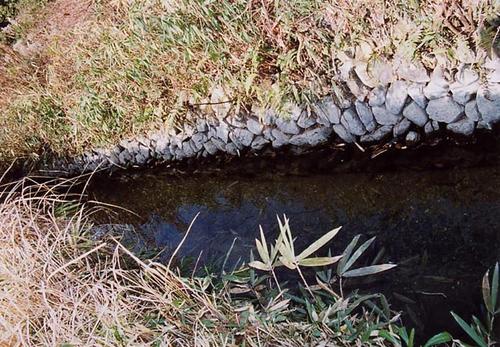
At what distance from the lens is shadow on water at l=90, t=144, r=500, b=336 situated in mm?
3098

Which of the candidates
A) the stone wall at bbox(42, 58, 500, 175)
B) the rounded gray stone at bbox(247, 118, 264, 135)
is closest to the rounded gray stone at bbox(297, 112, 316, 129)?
the stone wall at bbox(42, 58, 500, 175)

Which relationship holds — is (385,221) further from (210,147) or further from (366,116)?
(210,147)

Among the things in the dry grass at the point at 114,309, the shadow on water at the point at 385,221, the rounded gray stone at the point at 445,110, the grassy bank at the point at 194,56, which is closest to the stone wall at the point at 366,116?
the rounded gray stone at the point at 445,110

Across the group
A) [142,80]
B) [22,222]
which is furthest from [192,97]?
[22,222]

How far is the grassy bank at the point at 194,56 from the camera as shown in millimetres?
3531

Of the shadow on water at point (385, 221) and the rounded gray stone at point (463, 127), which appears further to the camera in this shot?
the rounded gray stone at point (463, 127)

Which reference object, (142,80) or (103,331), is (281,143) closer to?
(142,80)

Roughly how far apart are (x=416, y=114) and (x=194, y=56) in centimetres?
211

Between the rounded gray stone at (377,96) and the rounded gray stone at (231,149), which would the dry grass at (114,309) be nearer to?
the rounded gray stone at (377,96)

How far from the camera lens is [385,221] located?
370 centimetres

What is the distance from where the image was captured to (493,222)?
3305mm

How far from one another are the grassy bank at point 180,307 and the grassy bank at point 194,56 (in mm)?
1741

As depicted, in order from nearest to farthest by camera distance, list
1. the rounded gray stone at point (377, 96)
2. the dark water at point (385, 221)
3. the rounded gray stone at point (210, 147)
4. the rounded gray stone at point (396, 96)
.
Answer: the dark water at point (385, 221) < the rounded gray stone at point (396, 96) < the rounded gray stone at point (377, 96) < the rounded gray stone at point (210, 147)

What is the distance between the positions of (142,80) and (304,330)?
3425 millimetres
